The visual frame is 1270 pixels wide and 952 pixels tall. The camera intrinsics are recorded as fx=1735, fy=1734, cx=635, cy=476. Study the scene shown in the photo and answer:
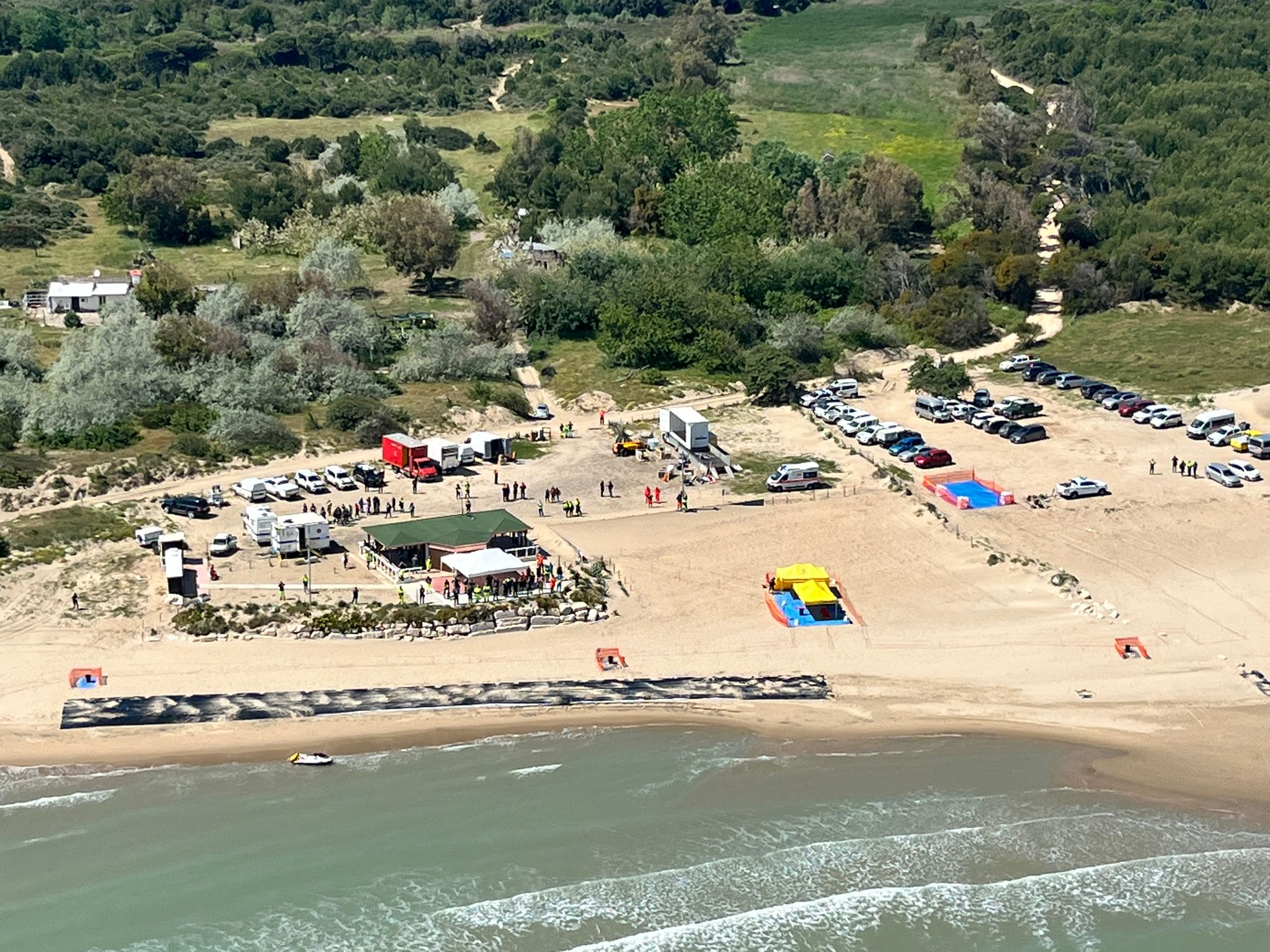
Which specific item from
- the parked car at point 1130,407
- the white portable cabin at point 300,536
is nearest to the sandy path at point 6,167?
the white portable cabin at point 300,536

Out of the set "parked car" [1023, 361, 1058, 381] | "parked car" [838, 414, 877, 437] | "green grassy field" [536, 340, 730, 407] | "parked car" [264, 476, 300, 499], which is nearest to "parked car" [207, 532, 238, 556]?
"parked car" [264, 476, 300, 499]

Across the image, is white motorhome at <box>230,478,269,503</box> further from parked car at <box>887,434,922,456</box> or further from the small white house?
the small white house

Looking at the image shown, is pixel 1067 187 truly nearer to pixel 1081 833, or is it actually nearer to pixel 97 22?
pixel 1081 833

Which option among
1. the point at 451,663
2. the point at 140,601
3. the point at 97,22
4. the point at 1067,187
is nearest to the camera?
the point at 451,663

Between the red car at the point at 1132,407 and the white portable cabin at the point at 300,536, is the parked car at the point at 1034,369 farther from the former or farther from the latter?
the white portable cabin at the point at 300,536

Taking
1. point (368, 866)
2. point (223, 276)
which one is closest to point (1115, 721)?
point (368, 866)
